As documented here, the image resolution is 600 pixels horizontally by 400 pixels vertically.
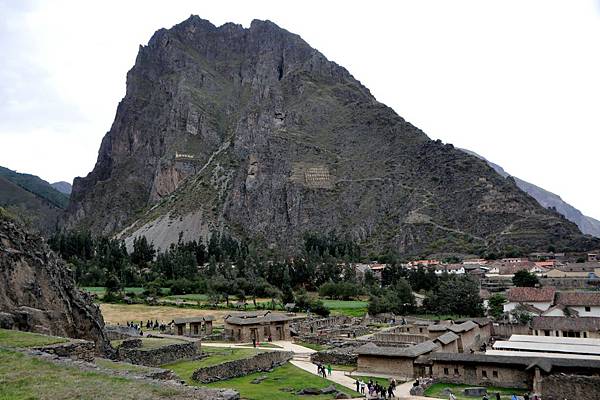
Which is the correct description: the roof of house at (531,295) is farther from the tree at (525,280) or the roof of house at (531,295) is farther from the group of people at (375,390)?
the group of people at (375,390)

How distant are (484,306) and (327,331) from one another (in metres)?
26.4

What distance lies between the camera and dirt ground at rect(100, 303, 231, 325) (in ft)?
221

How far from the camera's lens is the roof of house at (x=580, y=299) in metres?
59.2

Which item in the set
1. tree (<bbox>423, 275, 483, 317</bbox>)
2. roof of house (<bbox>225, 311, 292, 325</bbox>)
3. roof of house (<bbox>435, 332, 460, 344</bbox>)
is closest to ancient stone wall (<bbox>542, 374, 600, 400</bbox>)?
roof of house (<bbox>435, 332, 460, 344</bbox>)


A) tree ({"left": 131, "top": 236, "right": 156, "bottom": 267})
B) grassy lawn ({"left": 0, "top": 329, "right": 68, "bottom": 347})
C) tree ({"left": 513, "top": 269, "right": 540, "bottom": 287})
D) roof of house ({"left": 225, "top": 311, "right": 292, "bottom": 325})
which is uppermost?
tree ({"left": 131, "top": 236, "right": 156, "bottom": 267})

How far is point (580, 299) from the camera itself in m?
60.3

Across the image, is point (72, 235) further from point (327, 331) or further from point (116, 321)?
point (327, 331)

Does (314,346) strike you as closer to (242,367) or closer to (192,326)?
(192,326)

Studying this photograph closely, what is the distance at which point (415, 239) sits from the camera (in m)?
158

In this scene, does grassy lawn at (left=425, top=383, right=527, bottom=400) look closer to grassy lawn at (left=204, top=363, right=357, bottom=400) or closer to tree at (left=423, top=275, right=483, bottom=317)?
grassy lawn at (left=204, top=363, right=357, bottom=400)

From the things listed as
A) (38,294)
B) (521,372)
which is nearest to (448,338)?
(521,372)

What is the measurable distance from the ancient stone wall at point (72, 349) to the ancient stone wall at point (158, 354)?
10.5m

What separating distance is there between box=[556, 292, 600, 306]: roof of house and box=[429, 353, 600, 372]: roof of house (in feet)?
95.3

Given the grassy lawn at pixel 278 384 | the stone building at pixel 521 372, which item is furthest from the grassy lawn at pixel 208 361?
the stone building at pixel 521 372
